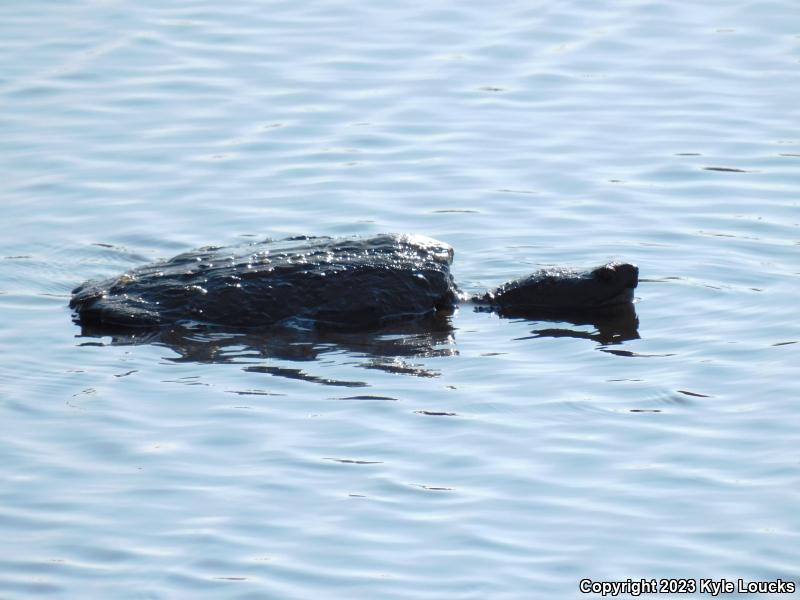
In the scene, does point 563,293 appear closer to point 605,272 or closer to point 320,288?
point 605,272

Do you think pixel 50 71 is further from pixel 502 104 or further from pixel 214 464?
pixel 214 464

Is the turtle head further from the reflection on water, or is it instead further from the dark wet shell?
the dark wet shell

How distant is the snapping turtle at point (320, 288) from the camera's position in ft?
29.2

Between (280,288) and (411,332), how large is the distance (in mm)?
791

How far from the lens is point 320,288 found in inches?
352

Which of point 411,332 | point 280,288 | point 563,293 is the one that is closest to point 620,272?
point 563,293

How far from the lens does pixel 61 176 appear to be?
38.7 ft

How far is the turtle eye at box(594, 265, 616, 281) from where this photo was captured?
9.23 metres

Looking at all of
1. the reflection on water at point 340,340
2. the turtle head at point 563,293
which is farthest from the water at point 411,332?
the turtle head at point 563,293

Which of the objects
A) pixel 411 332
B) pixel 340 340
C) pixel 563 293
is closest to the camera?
pixel 340 340

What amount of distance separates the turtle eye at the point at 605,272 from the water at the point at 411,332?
0.32 m

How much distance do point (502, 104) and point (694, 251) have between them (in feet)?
12.0

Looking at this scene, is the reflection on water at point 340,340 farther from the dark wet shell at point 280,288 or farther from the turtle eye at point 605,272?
the turtle eye at point 605,272

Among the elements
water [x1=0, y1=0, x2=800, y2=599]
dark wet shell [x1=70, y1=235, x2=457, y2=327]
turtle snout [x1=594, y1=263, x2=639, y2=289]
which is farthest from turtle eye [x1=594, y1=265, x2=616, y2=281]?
dark wet shell [x1=70, y1=235, x2=457, y2=327]
